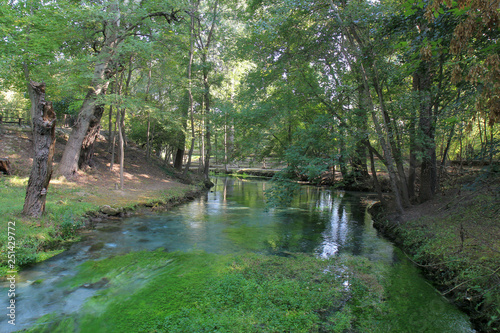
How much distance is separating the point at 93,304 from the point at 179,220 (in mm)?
6602

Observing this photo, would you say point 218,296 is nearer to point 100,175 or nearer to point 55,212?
point 55,212

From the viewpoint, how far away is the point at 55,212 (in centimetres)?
823

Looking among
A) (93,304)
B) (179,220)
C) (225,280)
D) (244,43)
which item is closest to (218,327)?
(225,280)

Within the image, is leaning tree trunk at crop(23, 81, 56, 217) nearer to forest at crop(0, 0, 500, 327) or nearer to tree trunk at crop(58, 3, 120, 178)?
forest at crop(0, 0, 500, 327)

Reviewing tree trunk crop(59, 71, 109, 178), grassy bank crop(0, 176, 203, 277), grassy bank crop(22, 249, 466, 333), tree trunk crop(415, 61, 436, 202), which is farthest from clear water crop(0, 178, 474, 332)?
tree trunk crop(59, 71, 109, 178)

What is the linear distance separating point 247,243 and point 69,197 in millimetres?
7066

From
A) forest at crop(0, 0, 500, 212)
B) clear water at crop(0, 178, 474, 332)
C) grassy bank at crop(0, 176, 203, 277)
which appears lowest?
clear water at crop(0, 178, 474, 332)

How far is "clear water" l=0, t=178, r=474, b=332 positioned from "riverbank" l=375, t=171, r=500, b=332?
319 millimetres

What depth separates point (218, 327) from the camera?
163 inches

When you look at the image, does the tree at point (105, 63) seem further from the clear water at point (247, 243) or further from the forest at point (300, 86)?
→ the clear water at point (247, 243)

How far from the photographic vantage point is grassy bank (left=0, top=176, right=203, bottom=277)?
628 centimetres

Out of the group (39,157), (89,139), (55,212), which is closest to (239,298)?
(39,157)

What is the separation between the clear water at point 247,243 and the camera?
4.75 meters

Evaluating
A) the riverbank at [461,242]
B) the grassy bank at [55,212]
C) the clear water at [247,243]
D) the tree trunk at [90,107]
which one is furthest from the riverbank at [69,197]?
the riverbank at [461,242]
